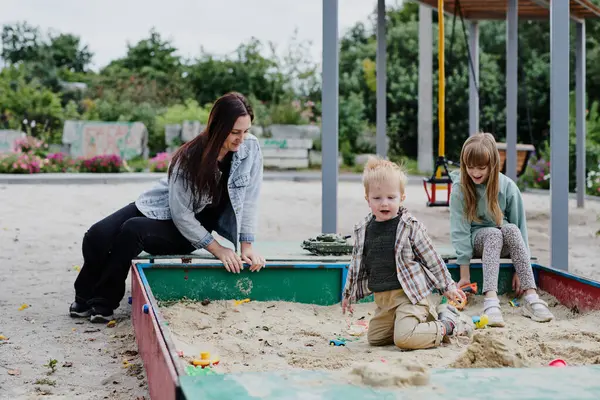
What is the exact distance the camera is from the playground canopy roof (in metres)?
7.51

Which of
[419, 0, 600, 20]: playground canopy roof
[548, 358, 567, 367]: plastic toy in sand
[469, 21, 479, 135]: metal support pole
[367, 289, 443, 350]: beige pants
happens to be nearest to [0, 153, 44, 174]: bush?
[469, 21, 479, 135]: metal support pole

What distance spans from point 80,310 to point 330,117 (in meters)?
1.83

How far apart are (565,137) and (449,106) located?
13.4 meters

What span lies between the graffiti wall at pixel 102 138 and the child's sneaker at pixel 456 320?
14754mm

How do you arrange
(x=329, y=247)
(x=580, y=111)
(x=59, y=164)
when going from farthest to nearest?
1. (x=59, y=164)
2. (x=580, y=111)
3. (x=329, y=247)

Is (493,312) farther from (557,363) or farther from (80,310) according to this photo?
(80,310)

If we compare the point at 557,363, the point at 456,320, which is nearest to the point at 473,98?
the point at 456,320

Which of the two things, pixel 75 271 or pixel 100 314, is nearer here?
pixel 100 314

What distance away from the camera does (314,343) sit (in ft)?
9.74

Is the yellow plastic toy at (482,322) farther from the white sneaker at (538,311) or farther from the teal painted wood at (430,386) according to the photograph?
the teal painted wood at (430,386)

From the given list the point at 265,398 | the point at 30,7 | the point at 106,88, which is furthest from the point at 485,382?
the point at 30,7

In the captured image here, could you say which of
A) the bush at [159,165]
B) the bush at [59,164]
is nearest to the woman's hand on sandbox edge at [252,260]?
the bush at [59,164]

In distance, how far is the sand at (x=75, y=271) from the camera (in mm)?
2748

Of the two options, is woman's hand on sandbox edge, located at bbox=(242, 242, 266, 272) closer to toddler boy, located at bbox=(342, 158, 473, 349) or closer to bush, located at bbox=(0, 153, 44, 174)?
toddler boy, located at bbox=(342, 158, 473, 349)
